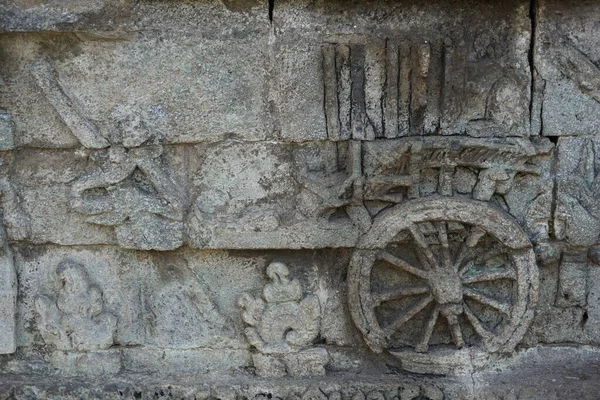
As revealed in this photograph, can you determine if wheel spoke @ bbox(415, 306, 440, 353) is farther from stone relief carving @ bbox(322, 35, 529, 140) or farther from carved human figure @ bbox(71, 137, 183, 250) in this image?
carved human figure @ bbox(71, 137, 183, 250)

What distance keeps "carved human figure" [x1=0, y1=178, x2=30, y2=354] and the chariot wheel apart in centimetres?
165

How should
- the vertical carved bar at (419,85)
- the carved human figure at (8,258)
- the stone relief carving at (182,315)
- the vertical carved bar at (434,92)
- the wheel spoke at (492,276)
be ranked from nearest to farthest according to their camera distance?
1. the vertical carved bar at (419,85)
2. the vertical carved bar at (434,92)
3. the wheel spoke at (492,276)
4. the carved human figure at (8,258)
5. the stone relief carving at (182,315)

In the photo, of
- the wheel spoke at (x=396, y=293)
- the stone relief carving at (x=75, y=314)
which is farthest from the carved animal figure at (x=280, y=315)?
the stone relief carving at (x=75, y=314)

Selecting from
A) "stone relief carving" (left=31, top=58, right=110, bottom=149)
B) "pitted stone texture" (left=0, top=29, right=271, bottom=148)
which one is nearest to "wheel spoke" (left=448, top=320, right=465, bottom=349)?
"pitted stone texture" (left=0, top=29, right=271, bottom=148)

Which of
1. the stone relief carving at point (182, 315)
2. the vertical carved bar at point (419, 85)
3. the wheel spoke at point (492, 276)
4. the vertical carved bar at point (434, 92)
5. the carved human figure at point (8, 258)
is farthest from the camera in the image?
the stone relief carving at point (182, 315)

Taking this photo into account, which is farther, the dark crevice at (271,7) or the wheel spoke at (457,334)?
the wheel spoke at (457,334)

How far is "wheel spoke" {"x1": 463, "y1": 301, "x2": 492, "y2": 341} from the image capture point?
4.35m

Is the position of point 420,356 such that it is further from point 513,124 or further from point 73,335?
point 73,335

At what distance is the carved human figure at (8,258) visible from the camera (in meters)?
4.41

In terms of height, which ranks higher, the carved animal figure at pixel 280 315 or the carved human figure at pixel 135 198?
the carved human figure at pixel 135 198

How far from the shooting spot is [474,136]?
13.9ft

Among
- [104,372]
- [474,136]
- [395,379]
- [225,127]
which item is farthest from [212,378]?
[474,136]

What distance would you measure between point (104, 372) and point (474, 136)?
7.17 ft

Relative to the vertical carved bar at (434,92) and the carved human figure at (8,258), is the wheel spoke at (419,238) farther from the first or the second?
the carved human figure at (8,258)
